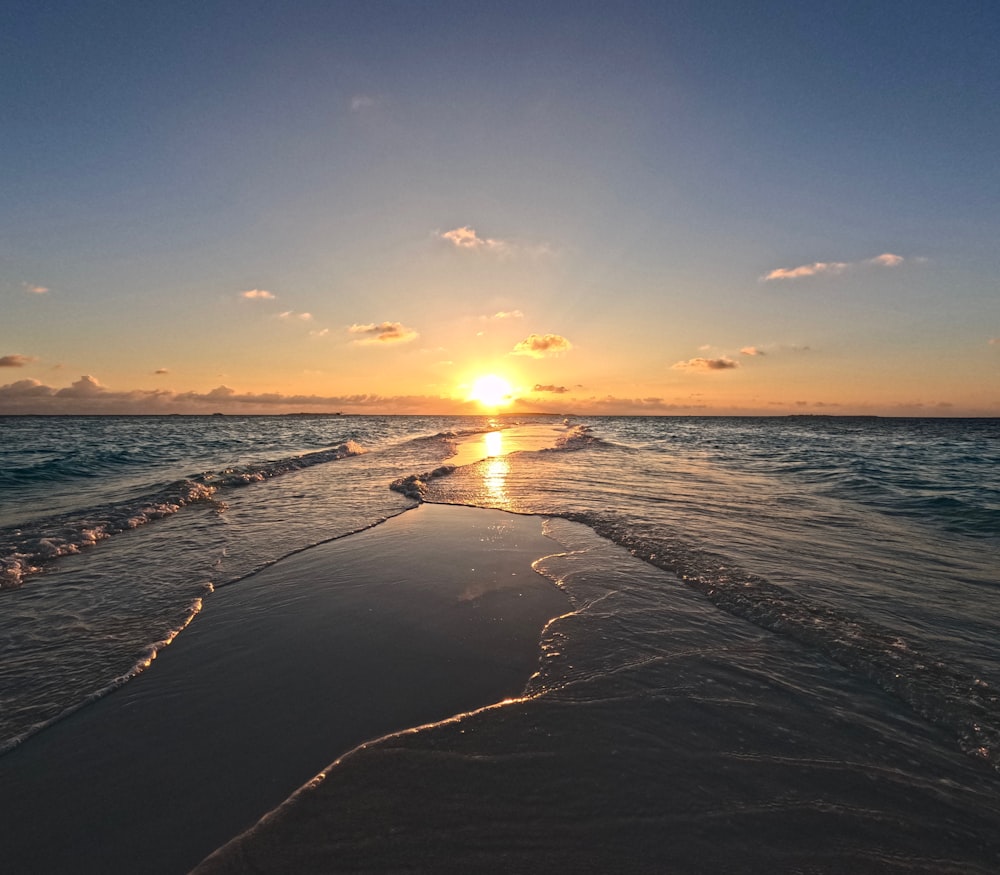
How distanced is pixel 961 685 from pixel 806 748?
2.06 m

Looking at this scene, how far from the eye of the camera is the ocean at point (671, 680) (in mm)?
2713

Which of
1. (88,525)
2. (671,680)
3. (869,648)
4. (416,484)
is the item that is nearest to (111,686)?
(671,680)

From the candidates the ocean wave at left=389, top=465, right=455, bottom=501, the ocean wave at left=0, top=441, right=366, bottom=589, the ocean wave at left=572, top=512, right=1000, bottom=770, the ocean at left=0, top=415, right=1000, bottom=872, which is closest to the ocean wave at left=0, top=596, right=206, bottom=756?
the ocean at left=0, top=415, right=1000, bottom=872

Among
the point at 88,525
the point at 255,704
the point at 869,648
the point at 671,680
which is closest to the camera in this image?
the point at 255,704

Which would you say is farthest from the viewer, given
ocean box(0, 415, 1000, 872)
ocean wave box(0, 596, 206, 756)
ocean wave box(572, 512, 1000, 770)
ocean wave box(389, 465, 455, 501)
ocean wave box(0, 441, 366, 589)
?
ocean wave box(389, 465, 455, 501)

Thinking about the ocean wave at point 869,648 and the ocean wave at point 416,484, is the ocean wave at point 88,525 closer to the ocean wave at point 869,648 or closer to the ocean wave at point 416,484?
the ocean wave at point 416,484

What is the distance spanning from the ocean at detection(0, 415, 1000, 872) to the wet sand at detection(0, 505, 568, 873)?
0.74 ft

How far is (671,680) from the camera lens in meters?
4.29

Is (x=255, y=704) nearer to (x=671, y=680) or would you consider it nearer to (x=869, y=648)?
(x=671, y=680)

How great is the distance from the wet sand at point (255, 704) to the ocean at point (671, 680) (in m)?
0.22

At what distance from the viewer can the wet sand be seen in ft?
9.16

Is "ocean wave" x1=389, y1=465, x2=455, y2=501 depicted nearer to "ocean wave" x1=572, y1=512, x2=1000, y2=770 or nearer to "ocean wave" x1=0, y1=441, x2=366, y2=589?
"ocean wave" x1=0, y1=441, x2=366, y2=589

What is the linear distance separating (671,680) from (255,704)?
367 cm

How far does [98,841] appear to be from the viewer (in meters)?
2.68
